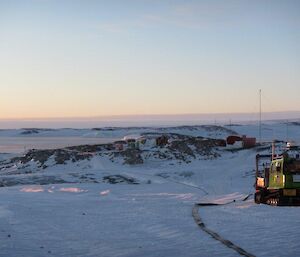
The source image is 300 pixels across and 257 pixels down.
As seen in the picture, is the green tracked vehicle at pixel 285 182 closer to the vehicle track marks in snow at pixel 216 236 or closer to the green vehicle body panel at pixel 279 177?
the green vehicle body panel at pixel 279 177

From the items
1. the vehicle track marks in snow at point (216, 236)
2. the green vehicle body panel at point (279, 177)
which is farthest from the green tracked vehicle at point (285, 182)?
the vehicle track marks in snow at point (216, 236)

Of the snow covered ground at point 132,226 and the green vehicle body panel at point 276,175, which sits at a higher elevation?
the green vehicle body panel at point 276,175

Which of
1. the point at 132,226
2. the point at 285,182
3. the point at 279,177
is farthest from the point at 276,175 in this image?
the point at 132,226

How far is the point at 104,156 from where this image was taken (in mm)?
43250

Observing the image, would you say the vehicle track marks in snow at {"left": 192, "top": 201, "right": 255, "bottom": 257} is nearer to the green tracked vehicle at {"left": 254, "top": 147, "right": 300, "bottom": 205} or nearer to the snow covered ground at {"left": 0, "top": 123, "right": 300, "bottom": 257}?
the snow covered ground at {"left": 0, "top": 123, "right": 300, "bottom": 257}

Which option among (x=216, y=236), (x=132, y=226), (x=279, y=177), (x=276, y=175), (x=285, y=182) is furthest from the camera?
(x=276, y=175)

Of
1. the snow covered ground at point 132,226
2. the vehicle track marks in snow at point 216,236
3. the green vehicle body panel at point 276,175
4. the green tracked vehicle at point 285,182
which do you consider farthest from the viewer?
the green vehicle body panel at point 276,175

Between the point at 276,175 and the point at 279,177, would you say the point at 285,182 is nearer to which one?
the point at 279,177

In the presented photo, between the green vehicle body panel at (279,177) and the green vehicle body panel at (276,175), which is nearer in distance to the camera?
the green vehicle body panel at (279,177)

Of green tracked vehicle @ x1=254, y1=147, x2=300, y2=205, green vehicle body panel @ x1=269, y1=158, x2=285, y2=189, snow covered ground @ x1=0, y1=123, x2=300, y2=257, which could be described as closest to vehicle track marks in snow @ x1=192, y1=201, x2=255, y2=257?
snow covered ground @ x1=0, y1=123, x2=300, y2=257

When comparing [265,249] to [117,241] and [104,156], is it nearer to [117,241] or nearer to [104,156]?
[117,241]

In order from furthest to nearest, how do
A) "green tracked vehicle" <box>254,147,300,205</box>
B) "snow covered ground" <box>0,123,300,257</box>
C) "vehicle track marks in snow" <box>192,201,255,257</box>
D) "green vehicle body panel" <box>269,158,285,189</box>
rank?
"green vehicle body panel" <box>269,158,285,189</box> → "green tracked vehicle" <box>254,147,300,205</box> → "snow covered ground" <box>0,123,300,257</box> → "vehicle track marks in snow" <box>192,201,255,257</box>

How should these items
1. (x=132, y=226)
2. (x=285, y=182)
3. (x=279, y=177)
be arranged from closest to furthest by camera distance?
(x=132, y=226) < (x=285, y=182) < (x=279, y=177)

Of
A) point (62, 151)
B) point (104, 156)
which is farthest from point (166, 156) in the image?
point (62, 151)
